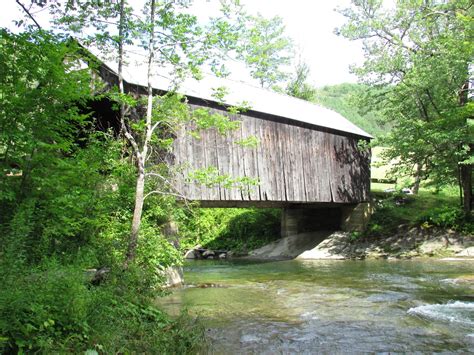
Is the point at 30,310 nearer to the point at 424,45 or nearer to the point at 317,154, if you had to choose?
the point at 317,154

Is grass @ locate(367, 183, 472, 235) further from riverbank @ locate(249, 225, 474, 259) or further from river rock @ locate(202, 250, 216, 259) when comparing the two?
river rock @ locate(202, 250, 216, 259)

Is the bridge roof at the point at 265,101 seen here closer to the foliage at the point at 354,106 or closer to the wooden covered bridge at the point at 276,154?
the wooden covered bridge at the point at 276,154

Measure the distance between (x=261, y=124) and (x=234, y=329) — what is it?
829 centimetres

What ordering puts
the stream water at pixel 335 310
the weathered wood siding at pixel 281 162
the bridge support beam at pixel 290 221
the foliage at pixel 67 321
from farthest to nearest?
the bridge support beam at pixel 290 221
the weathered wood siding at pixel 281 162
the stream water at pixel 335 310
the foliage at pixel 67 321

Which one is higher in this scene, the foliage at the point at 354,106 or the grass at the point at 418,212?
the foliage at the point at 354,106

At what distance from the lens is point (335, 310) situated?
642 centimetres

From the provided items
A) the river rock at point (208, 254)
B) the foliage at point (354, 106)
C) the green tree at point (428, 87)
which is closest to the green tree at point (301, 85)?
the foliage at point (354, 106)

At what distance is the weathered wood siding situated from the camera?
36.9 ft

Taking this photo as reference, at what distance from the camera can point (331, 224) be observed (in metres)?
18.3

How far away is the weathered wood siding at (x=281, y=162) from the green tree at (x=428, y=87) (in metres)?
1.73

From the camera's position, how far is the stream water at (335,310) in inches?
184

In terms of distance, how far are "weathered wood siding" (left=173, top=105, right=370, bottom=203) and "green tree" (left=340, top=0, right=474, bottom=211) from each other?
5.69 ft

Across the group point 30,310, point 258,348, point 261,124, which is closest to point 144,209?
point 258,348

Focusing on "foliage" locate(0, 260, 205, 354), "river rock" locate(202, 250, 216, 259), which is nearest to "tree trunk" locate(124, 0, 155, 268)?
"foliage" locate(0, 260, 205, 354)
